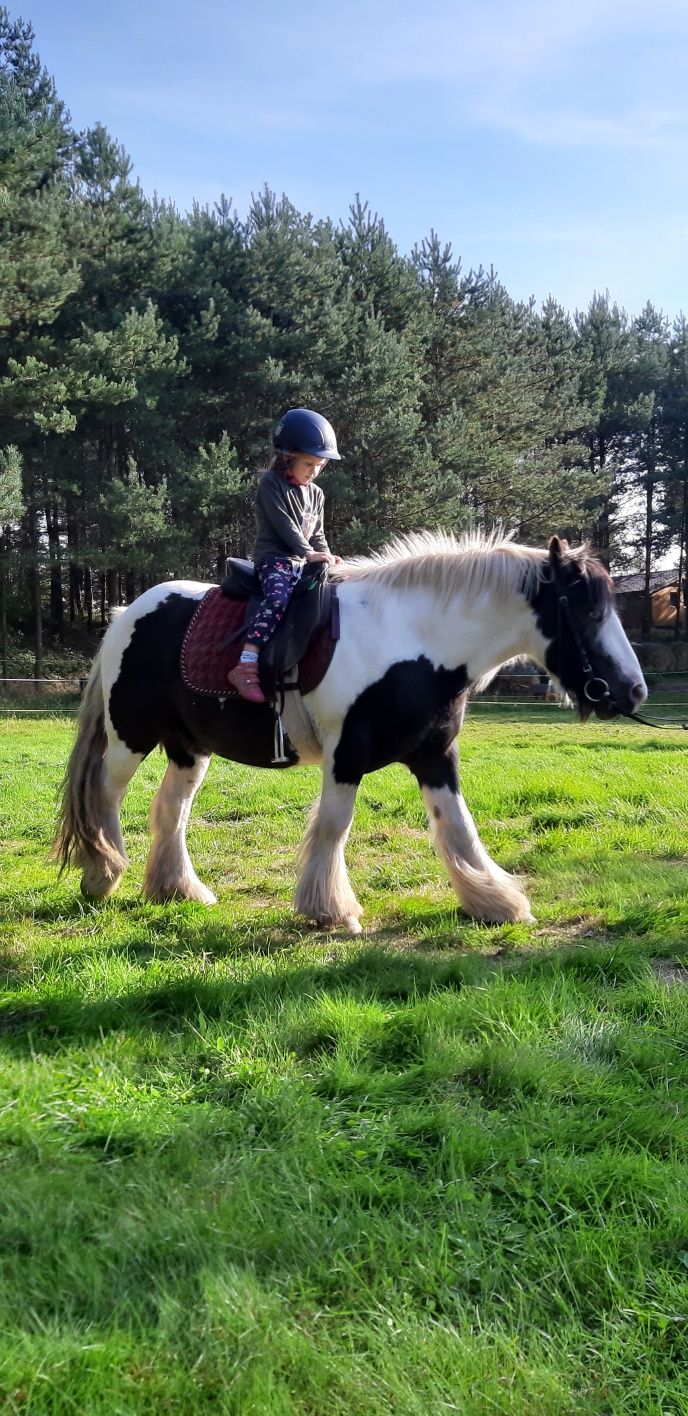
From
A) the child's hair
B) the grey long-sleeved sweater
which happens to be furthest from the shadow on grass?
the child's hair

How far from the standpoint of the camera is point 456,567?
500 centimetres

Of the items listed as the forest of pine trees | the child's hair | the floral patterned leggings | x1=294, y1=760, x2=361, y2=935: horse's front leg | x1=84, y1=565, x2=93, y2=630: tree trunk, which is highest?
the forest of pine trees

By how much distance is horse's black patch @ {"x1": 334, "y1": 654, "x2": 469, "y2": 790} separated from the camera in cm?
478

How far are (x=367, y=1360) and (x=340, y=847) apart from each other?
123 inches

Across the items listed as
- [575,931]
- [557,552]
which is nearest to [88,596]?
[557,552]

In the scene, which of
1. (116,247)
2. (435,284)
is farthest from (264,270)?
(435,284)

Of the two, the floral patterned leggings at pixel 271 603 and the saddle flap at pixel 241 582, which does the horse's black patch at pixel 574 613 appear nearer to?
the floral patterned leggings at pixel 271 603

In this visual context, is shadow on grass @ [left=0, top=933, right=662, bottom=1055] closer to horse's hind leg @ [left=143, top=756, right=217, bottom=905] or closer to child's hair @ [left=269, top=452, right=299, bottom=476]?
horse's hind leg @ [left=143, top=756, right=217, bottom=905]

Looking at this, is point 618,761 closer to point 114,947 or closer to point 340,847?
point 340,847

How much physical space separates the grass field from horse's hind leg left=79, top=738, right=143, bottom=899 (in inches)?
11.7

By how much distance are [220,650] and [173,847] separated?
1.31 metres

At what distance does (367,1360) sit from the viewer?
186 cm

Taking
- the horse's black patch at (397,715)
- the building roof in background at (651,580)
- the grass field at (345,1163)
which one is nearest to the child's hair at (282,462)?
the horse's black patch at (397,715)

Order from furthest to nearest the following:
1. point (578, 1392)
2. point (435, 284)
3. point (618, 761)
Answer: point (435, 284) < point (618, 761) < point (578, 1392)
